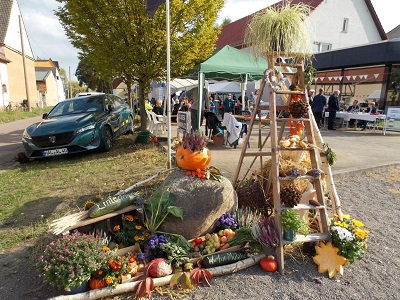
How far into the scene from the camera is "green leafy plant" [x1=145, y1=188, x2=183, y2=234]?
9.75 ft

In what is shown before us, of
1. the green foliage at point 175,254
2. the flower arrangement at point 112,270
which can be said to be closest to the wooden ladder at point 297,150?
the green foliage at point 175,254

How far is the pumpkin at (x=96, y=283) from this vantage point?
244 cm

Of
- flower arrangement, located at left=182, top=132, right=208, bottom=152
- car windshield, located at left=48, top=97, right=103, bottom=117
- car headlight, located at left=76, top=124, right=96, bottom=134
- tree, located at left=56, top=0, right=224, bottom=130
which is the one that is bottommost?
car headlight, located at left=76, top=124, right=96, bottom=134

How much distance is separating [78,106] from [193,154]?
6352 millimetres

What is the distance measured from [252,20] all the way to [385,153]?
22.2 feet

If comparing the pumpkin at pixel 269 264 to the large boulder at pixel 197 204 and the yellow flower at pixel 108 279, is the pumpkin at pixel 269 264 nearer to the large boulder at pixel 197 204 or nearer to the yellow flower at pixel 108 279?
the large boulder at pixel 197 204

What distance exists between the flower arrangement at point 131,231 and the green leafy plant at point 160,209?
0.37 feet

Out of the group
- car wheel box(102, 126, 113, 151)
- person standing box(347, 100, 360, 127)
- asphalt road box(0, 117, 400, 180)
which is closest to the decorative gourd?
asphalt road box(0, 117, 400, 180)

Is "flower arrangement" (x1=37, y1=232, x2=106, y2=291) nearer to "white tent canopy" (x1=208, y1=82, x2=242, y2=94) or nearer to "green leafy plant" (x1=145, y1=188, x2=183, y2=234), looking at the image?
"green leafy plant" (x1=145, y1=188, x2=183, y2=234)

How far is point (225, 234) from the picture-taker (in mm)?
3141

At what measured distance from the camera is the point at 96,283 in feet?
8.03

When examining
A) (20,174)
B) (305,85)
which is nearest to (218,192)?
(305,85)

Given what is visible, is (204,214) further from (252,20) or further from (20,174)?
(20,174)

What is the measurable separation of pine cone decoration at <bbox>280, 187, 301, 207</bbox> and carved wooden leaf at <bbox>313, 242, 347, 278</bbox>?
519mm
